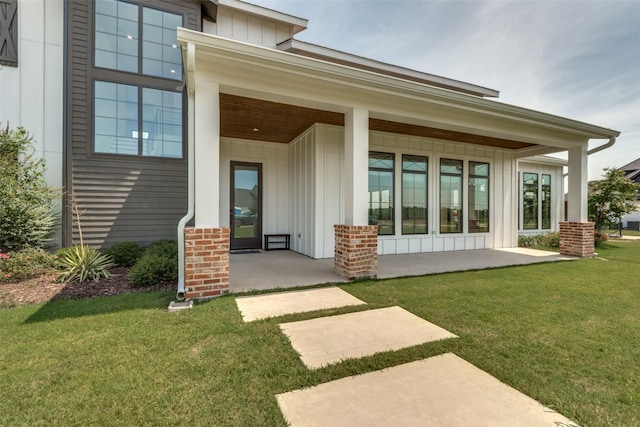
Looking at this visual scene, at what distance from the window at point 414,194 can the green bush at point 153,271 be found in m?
5.40

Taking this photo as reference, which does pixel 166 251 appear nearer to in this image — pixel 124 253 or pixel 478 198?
pixel 124 253

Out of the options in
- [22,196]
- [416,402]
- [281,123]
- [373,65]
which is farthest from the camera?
[373,65]

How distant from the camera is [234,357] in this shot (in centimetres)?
225

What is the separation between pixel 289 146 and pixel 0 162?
5.82 m

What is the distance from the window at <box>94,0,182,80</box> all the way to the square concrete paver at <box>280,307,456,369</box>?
635 centimetres

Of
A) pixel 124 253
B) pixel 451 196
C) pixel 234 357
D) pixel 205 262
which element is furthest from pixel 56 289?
pixel 451 196

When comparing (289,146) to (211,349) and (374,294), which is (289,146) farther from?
(211,349)

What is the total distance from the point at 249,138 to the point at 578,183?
8.33m

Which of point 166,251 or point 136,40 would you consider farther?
point 136,40

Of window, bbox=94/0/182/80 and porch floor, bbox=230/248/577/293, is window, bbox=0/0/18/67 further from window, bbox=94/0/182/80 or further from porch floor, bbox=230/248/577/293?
porch floor, bbox=230/248/577/293

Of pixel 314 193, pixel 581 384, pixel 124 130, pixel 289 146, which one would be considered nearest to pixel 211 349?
pixel 581 384

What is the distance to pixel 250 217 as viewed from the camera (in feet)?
26.3

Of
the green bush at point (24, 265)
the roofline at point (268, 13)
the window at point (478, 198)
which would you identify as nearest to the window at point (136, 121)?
the green bush at point (24, 265)

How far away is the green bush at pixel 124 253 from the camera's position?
5387mm
